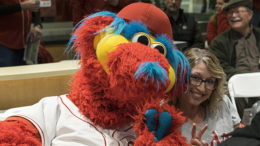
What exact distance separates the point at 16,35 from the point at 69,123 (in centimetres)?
99

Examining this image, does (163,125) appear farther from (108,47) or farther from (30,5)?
(30,5)

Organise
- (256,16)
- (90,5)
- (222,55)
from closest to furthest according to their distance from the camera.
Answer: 1. (90,5)
2. (222,55)
3. (256,16)

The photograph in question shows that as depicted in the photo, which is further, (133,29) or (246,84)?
(246,84)

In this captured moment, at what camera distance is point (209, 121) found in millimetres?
1307

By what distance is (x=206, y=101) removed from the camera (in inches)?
53.5

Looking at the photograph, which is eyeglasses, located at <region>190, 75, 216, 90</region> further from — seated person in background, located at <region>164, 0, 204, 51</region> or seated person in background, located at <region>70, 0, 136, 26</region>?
seated person in background, located at <region>164, 0, 204, 51</region>

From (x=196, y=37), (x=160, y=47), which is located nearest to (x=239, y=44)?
(x=196, y=37)

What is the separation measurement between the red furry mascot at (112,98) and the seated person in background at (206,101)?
0.37 meters

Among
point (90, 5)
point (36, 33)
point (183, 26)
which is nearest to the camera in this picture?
point (90, 5)

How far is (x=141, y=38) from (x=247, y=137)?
52cm

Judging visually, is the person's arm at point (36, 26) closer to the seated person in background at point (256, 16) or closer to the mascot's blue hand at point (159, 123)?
the mascot's blue hand at point (159, 123)

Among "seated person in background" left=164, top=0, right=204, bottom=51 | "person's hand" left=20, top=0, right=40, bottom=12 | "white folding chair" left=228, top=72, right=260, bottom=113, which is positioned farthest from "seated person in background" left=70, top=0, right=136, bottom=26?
"seated person in background" left=164, top=0, right=204, bottom=51

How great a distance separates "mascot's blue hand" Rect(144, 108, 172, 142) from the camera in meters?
0.76

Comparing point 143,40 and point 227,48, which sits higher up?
point 143,40
